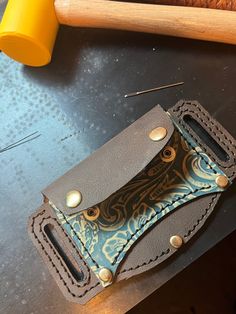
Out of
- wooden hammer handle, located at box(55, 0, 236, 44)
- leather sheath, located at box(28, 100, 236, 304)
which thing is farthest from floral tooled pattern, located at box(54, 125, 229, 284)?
wooden hammer handle, located at box(55, 0, 236, 44)

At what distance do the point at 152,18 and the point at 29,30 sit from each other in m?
0.23

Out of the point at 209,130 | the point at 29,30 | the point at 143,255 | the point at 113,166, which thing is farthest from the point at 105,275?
the point at 29,30

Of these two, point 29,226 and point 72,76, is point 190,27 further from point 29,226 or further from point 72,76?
point 29,226

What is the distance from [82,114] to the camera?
33.2 inches

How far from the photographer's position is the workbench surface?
0.71 m

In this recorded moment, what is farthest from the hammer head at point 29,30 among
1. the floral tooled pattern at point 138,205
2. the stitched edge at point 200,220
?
the stitched edge at point 200,220

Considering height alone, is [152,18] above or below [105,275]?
above

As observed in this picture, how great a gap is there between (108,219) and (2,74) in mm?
405

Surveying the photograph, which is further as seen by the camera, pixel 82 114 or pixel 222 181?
pixel 82 114

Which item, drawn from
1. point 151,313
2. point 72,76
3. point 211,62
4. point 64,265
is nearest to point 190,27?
point 211,62

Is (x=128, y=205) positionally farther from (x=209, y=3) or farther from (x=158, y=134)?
(x=209, y=3)

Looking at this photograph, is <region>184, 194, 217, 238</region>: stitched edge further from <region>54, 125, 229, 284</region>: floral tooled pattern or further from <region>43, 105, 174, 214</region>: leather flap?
<region>43, 105, 174, 214</region>: leather flap

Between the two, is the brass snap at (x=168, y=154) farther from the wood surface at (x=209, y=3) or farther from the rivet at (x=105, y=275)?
the wood surface at (x=209, y=3)

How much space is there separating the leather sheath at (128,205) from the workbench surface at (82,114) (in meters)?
0.03
